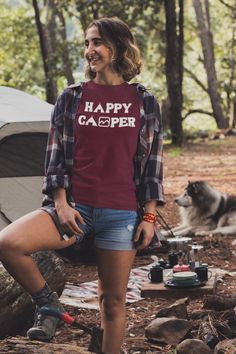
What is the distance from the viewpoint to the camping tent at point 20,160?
25.9 feet

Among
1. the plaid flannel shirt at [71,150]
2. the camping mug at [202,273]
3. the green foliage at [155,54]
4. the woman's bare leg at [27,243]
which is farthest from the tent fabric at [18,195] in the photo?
the green foliage at [155,54]

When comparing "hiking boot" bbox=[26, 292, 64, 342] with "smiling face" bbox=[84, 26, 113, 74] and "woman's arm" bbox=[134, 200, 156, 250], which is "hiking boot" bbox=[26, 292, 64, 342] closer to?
"woman's arm" bbox=[134, 200, 156, 250]

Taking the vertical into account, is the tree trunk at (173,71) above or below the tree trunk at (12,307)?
above

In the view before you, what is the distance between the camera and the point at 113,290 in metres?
3.43

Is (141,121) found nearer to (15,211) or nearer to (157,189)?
(157,189)

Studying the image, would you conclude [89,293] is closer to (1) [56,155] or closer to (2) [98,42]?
(1) [56,155]

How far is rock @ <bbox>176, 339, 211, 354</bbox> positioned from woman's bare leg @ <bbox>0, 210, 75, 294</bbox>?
59.9 inches

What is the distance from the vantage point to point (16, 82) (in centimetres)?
3684

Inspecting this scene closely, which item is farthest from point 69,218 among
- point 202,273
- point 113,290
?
point 202,273

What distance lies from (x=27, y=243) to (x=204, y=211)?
22.3ft

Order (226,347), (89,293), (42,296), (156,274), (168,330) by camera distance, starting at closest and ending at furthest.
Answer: (42,296) → (226,347) → (168,330) → (89,293) → (156,274)

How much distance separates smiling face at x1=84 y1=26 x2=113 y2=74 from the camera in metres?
3.39

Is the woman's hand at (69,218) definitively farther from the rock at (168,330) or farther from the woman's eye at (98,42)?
the rock at (168,330)

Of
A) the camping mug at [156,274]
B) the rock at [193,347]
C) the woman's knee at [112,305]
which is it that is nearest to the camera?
the woman's knee at [112,305]
